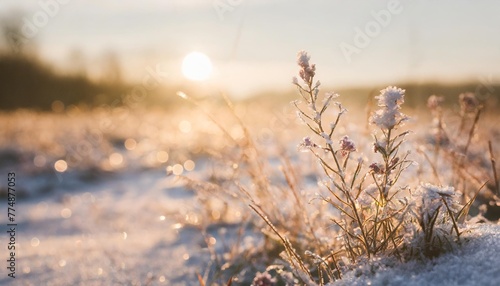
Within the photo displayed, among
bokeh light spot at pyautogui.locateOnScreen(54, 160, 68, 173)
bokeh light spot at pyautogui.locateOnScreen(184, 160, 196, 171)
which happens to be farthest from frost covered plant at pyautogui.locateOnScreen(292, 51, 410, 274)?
bokeh light spot at pyautogui.locateOnScreen(184, 160, 196, 171)

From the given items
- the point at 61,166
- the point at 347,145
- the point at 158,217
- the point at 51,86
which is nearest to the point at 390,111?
the point at 347,145

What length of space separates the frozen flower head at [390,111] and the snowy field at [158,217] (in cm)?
17

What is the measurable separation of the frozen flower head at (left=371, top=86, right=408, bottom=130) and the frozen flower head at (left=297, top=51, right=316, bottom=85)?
0.20 meters

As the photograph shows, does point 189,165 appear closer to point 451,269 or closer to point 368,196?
point 368,196

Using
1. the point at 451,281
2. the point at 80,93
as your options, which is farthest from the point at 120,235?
the point at 80,93

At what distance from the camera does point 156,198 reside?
522cm

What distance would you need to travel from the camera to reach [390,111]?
52.7 inches

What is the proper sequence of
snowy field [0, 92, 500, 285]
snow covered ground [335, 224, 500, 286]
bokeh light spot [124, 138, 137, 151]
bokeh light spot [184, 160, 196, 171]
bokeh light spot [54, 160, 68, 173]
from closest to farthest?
snow covered ground [335, 224, 500, 286] < snowy field [0, 92, 500, 285] < bokeh light spot [54, 160, 68, 173] < bokeh light spot [184, 160, 196, 171] < bokeh light spot [124, 138, 137, 151]

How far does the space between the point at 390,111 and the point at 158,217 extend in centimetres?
322

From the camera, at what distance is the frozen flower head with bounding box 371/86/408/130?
52.5 inches

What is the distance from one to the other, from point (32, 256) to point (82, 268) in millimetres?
469

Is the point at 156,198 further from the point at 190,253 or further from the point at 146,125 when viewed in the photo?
the point at 146,125

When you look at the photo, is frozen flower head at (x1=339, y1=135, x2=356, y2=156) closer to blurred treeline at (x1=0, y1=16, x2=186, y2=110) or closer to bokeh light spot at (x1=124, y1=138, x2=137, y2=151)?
bokeh light spot at (x1=124, y1=138, x2=137, y2=151)

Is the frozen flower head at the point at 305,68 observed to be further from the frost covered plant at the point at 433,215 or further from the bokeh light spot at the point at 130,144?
the bokeh light spot at the point at 130,144
